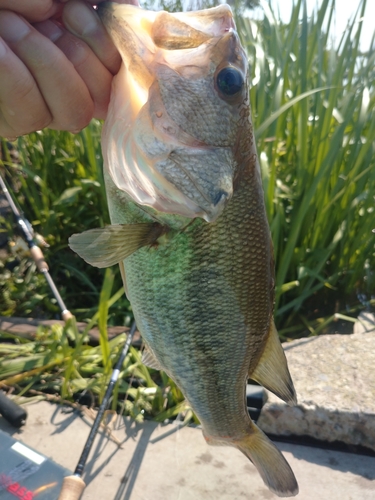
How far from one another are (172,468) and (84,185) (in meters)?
1.88

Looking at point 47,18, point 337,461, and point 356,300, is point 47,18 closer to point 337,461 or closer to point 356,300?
point 337,461

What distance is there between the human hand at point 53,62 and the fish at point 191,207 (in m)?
0.05

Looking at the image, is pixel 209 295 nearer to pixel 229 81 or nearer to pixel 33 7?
pixel 229 81

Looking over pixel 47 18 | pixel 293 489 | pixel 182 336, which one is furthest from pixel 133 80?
pixel 293 489

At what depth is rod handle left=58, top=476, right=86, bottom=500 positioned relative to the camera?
61.3 inches

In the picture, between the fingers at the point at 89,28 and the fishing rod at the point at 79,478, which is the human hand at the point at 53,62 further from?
the fishing rod at the point at 79,478

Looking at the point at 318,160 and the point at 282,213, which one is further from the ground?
the point at 318,160

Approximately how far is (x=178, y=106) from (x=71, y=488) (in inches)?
53.3

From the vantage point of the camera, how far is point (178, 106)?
1.03 metres

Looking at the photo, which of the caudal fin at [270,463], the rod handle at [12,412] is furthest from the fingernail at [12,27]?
the rod handle at [12,412]

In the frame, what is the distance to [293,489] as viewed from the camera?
129 cm

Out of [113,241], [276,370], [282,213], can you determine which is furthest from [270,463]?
[282,213]

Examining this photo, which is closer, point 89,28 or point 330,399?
point 89,28

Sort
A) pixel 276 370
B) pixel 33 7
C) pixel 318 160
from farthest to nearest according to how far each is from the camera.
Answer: pixel 318 160 → pixel 276 370 → pixel 33 7
